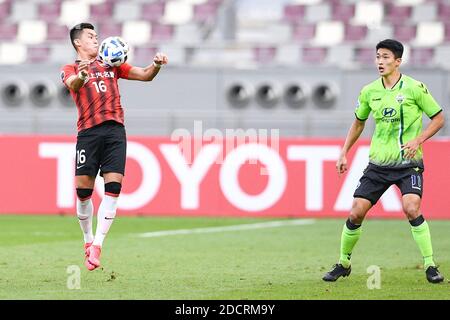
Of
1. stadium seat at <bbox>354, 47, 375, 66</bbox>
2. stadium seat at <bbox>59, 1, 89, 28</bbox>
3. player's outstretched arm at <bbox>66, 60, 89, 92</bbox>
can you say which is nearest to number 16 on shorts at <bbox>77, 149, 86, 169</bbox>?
player's outstretched arm at <bbox>66, 60, 89, 92</bbox>

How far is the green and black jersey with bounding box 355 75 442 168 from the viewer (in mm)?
10266

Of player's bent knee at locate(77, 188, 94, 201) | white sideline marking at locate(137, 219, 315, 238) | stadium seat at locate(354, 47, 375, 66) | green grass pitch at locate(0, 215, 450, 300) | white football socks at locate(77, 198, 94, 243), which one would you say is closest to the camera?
green grass pitch at locate(0, 215, 450, 300)

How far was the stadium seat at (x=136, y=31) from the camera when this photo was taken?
2553cm

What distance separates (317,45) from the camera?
24.7 m

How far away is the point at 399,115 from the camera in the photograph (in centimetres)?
1027

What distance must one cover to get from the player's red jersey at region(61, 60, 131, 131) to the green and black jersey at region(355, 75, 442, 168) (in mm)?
2457


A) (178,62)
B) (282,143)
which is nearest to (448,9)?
(178,62)

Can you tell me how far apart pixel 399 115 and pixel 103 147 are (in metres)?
2.78

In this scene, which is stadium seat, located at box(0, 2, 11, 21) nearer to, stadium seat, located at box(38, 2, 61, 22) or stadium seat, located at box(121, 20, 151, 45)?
stadium seat, located at box(38, 2, 61, 22)

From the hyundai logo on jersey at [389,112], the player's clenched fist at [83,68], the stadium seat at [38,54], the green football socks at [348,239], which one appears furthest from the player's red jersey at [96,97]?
the stadium seat at [38,54]

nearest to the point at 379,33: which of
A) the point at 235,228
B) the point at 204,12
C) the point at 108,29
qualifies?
the point at 204,12

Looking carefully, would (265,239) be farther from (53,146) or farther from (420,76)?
(420,76)

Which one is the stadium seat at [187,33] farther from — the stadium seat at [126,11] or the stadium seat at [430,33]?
the stadium seat at [430,33]

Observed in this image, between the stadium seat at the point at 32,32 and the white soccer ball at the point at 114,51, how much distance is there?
15.5m
